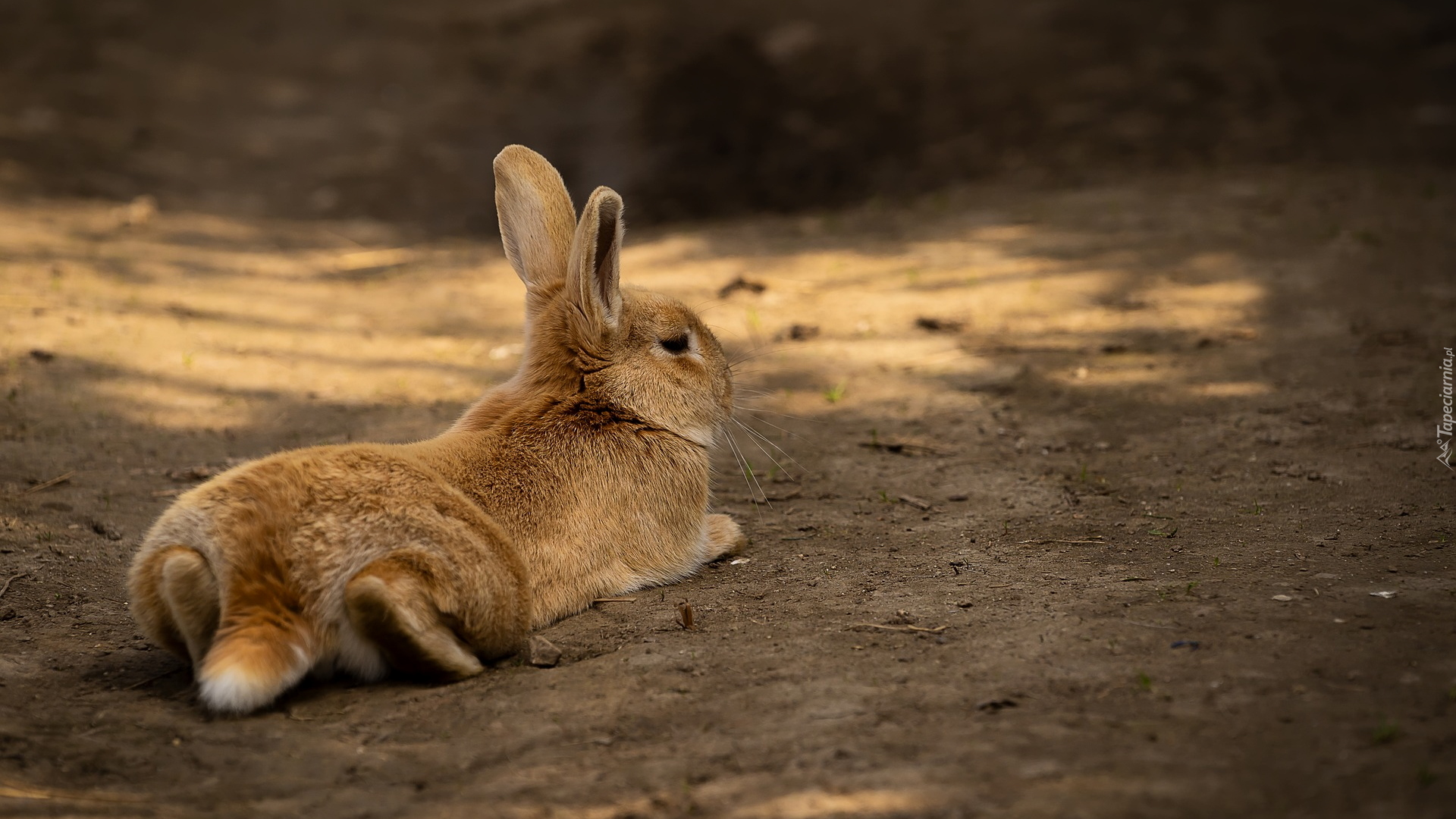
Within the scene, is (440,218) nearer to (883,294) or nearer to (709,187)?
(709,187)

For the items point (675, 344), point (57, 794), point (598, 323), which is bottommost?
point (57, 794)

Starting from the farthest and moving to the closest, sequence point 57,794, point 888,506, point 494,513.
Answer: point 888,506
point 494,513
point 57,794

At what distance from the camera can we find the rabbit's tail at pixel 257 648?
3328mm

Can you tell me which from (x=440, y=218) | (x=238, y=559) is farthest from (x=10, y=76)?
(x=238, y=559)

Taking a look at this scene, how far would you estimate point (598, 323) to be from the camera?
4559 mm

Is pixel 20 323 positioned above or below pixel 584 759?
above

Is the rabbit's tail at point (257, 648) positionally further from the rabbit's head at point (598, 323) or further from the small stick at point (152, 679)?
the rabbit's head at point (598, 323)

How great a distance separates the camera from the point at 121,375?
21.8ft

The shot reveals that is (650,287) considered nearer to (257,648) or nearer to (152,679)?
(152,679)

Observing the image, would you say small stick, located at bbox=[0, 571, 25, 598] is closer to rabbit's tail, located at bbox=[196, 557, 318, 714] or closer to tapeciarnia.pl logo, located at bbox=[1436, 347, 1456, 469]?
rabbit's tail, located at bbox=[196, 557, 318, 714]

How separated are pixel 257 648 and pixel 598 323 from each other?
1787 mm

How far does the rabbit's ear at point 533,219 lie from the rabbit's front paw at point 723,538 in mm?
1162

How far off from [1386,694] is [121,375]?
250 inches

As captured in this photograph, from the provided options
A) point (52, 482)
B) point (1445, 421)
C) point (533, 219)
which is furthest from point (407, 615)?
point (1445, 421)
